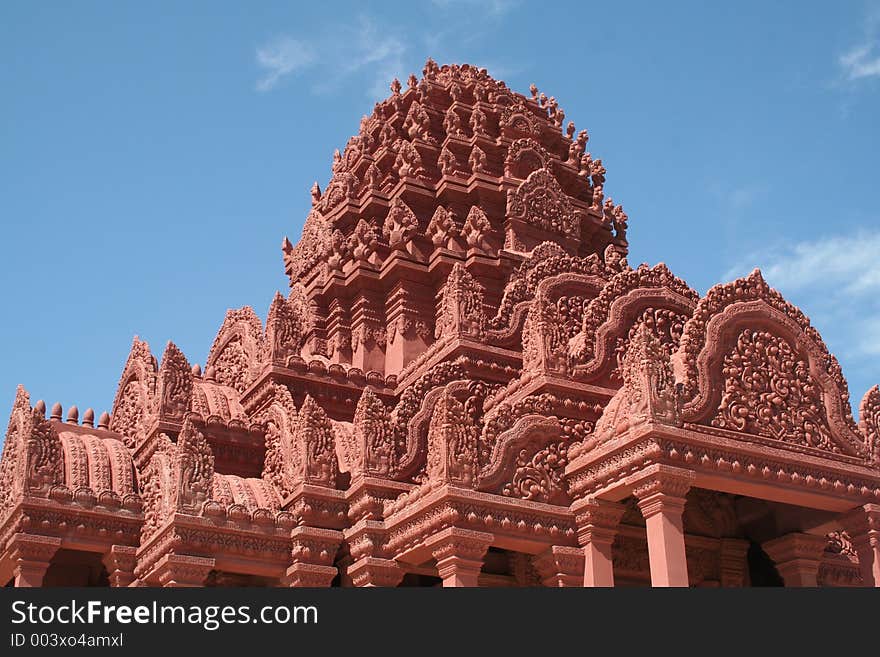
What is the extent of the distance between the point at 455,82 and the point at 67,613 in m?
17.8

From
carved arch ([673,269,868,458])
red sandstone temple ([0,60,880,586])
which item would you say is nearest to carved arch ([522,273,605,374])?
red sandstone temple ([0,60,880,586])

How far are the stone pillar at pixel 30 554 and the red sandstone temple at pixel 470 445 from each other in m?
0.03

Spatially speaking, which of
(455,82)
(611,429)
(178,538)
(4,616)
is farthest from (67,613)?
(455,82)

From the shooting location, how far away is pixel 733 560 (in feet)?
56.6

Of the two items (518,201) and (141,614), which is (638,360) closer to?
(141,614)

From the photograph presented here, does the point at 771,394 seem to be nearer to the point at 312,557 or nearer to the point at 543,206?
the point at 312,557

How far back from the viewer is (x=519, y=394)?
1677 centimetres

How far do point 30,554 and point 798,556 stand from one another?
408 inches

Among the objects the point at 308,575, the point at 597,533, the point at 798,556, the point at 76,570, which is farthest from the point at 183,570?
the point at 798,556

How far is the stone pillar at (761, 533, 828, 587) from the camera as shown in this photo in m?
16.1

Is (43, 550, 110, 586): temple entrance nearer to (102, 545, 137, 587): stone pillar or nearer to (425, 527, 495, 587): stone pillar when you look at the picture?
(102, 545, 137, 587): stone pillar

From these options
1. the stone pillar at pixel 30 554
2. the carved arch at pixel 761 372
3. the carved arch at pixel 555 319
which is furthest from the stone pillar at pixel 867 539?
the stone pillar at pixel 30 554

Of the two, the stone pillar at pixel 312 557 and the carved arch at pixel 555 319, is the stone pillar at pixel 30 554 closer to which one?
the stone pillar at pixel 312 557

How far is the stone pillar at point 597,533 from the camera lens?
14.9 metres
